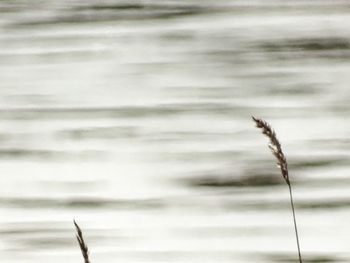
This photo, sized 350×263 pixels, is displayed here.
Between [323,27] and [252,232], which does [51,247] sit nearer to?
[252,232]

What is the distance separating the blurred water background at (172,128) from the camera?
6.86ft

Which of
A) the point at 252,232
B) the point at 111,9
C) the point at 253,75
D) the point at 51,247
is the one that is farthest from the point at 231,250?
the point at 111,9

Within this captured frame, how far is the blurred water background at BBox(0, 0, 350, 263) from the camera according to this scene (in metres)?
2.09

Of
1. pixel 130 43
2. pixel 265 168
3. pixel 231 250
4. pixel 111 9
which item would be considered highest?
pixel 111 9

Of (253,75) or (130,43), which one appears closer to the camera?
(253,75)

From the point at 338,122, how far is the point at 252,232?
0.45 meters

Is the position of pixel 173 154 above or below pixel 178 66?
below

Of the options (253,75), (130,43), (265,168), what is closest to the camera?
(265,168)

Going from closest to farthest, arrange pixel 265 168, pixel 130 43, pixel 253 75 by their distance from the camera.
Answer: pixel 265 168, pixel 253 75, pixel 130 43

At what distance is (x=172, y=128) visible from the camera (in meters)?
2.39

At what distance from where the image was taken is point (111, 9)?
9.27 ft

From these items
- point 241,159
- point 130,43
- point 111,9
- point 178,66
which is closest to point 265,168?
point 241,159

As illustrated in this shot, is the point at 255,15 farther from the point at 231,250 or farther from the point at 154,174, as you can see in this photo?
the point at 231,250

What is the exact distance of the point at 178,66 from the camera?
2592 millimetres
